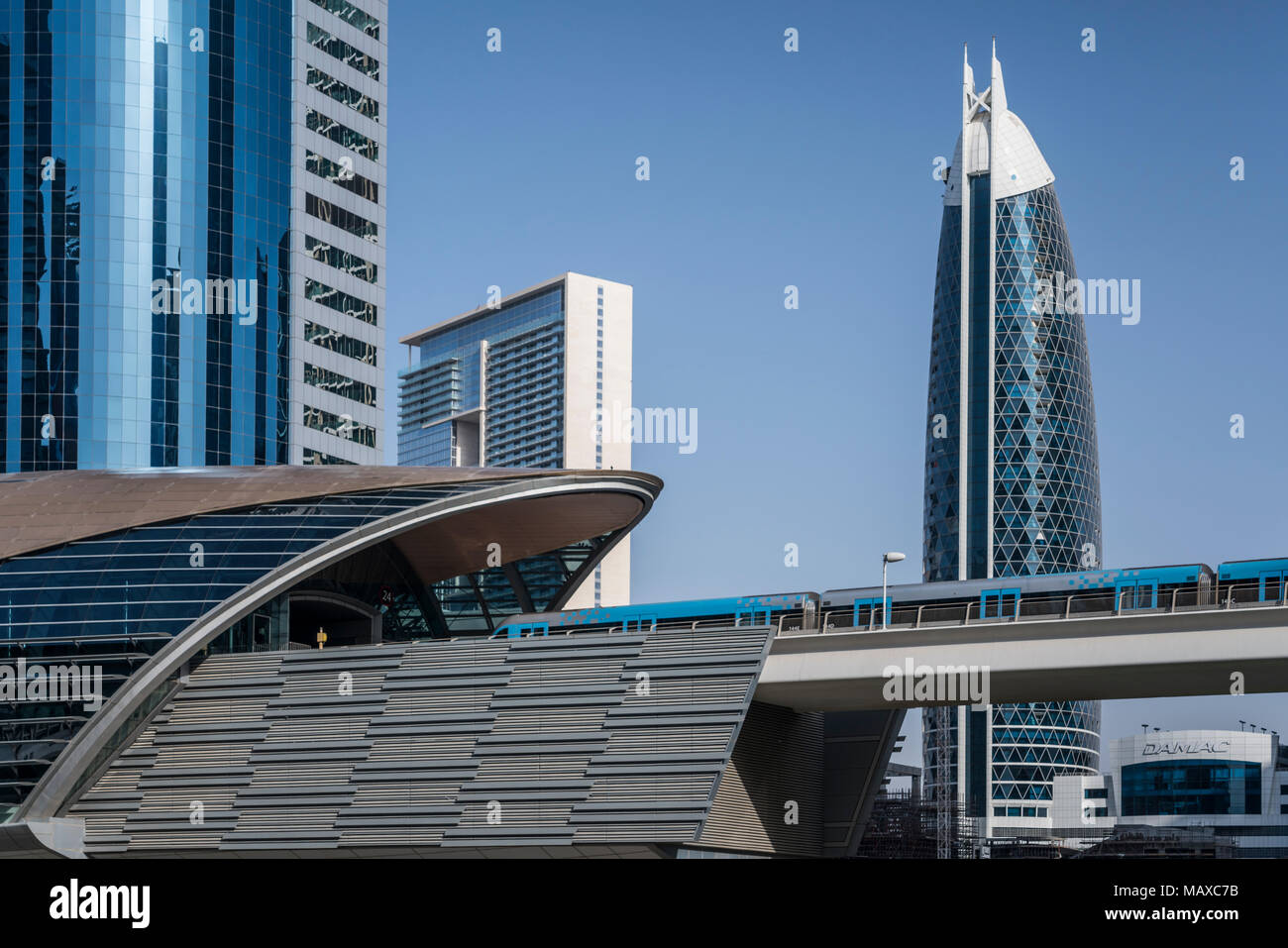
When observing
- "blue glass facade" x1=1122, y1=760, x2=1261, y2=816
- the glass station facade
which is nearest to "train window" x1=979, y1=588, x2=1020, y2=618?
the glass station facade

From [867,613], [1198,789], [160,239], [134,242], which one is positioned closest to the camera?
[867,613]

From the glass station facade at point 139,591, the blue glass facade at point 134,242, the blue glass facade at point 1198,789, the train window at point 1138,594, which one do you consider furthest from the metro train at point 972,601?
the blue glass facade at point 1198,789

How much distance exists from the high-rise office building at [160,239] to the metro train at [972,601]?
46.6 m

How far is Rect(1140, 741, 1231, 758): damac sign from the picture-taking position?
144375 mm

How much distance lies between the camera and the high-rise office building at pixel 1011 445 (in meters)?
154

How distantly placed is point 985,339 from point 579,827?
117 m

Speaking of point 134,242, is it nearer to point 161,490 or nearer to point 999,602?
point 161,490

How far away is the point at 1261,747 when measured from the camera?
143625 mm

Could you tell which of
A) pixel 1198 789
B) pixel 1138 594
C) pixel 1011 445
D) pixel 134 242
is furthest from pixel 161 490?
pixel 1198 789

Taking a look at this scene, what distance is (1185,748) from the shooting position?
14650 centimetres

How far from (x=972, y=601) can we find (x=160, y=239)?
65.0m
